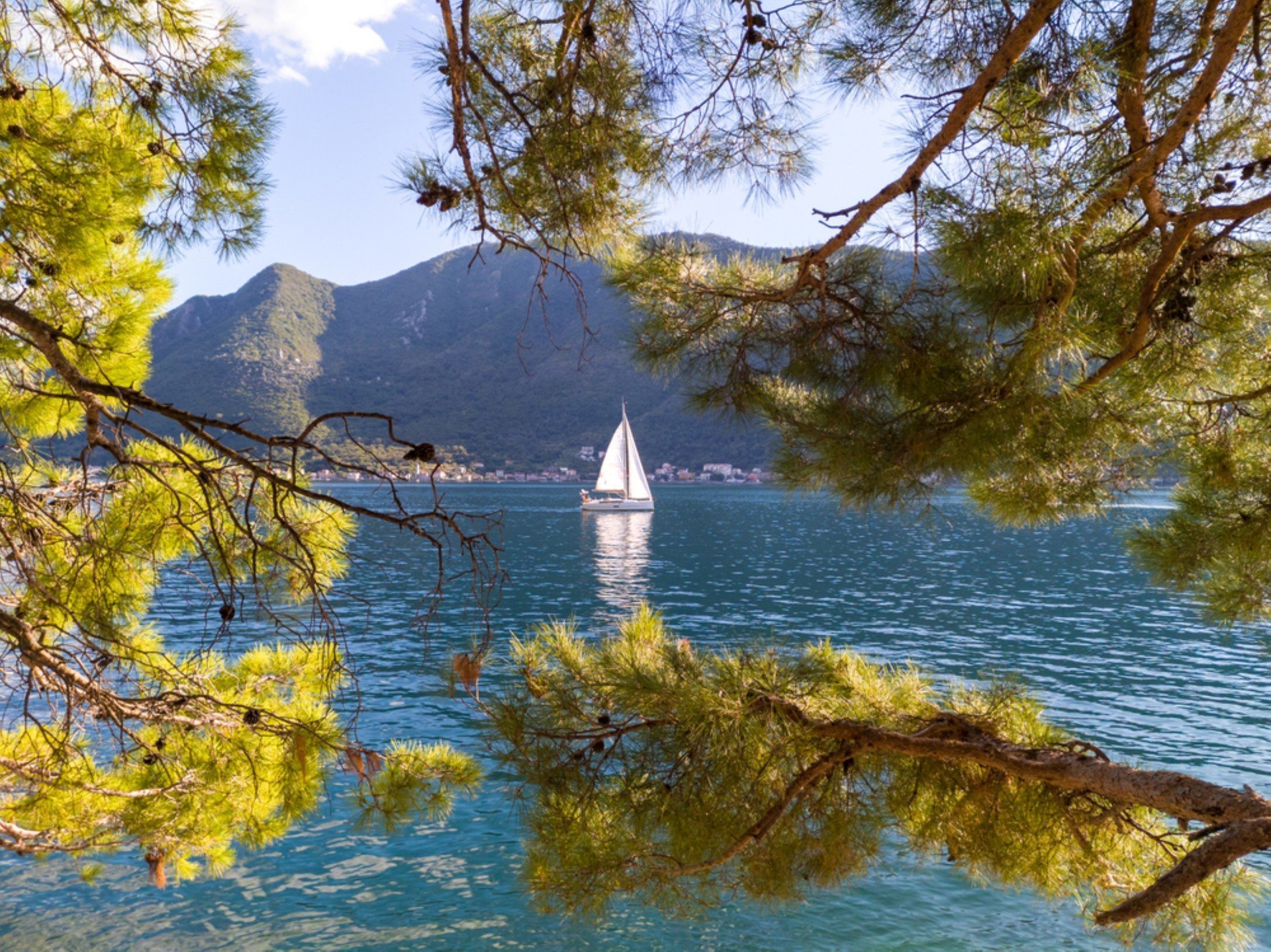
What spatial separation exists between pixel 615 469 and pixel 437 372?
3070 centimetres

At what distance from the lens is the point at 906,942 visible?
5664mm

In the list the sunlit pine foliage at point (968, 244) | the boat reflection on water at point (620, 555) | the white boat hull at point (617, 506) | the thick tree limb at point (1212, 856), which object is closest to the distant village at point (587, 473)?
the white boat hull at point (617, 506)

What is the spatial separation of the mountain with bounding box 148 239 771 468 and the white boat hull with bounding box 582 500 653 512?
14964 mm

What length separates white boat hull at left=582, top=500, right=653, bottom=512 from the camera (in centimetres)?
4681

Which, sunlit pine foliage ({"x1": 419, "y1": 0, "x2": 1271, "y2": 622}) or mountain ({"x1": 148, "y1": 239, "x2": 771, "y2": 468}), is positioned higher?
mountain ({"x1": 148, "y1": 239, "x2": 771, "y2": 468})

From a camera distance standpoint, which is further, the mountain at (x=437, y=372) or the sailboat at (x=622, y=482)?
the mountain at (x=437, y=372)

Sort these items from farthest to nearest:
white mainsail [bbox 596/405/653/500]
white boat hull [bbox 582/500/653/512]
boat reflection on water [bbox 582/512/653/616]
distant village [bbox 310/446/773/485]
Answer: distant village [bbox 310/446/773/485], white boat hull [bbox 582/500/653/512], white mainsail [bbox 596/405/653/500], boat reflection on water [bbox 582/512/653/616]

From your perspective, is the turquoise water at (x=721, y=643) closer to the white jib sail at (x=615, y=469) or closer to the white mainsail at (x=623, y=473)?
the white mainsail at (x=623, y=473)

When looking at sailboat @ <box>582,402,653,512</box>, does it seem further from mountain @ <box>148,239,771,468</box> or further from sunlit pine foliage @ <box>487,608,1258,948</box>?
sunlit pine foliage @ <box>487,608,1258,948</box>

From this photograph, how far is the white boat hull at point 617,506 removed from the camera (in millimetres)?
46812

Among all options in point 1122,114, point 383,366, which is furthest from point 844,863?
point 383,366

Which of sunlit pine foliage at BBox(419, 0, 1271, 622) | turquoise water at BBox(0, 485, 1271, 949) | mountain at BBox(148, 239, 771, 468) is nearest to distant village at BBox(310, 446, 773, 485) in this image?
mountain at BBox(148, 239, 771, 468)

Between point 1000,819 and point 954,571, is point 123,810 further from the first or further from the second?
point 954,571

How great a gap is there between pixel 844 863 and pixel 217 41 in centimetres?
291
